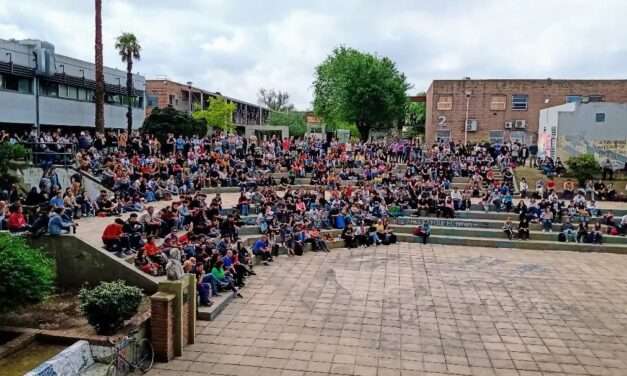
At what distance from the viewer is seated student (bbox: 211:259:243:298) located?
11.8 metres

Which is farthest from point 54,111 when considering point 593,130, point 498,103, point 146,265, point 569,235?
point 498,103

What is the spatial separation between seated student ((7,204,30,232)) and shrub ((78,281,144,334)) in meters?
4.02

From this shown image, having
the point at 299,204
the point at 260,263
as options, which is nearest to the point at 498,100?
the point at 299,204

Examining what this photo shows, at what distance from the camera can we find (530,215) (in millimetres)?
20000

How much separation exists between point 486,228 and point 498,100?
2240 cm

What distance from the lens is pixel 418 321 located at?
34.8 ft

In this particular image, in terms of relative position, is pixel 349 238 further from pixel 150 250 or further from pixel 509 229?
pixel 150 250

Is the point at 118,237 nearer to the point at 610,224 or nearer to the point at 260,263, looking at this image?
the point at 260,263

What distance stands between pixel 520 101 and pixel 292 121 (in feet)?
120

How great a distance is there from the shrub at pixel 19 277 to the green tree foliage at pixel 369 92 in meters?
35.6

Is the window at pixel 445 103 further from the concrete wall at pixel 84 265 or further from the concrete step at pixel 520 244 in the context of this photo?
the concrete wall at pixel 84 265

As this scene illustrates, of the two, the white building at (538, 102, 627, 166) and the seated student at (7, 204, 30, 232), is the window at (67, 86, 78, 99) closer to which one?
the seated student at (7, 204, 30, 232)

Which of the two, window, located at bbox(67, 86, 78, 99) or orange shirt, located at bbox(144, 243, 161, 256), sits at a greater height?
window, located at bbox(67, 86, 78, 99)

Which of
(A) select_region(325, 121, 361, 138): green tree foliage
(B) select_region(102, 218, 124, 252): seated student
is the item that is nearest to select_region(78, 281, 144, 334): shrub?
(B) select_region(102, 218, 124, 252): seated student
